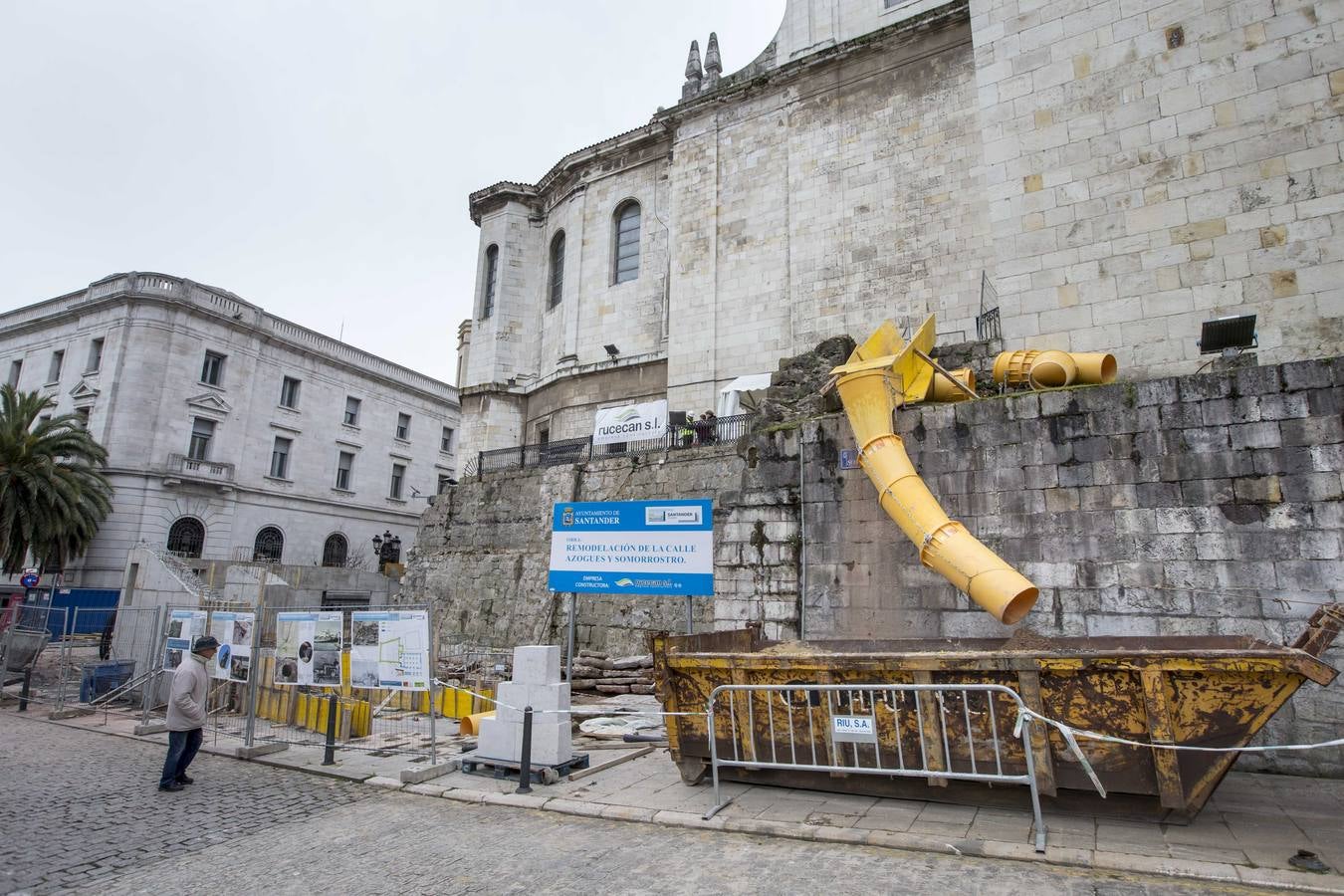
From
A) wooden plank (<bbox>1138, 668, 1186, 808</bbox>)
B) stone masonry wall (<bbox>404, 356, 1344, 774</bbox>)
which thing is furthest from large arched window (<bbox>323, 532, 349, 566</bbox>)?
wooden plank (<bbox>1138, 668, 1186, 808</bbox>)

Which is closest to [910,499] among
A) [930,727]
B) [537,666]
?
[930,727]

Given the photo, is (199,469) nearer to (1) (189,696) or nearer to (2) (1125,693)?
(1) (189,696)

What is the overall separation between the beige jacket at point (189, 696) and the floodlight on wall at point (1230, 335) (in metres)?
12.7

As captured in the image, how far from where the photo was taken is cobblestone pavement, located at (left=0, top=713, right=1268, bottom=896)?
4.47 metres

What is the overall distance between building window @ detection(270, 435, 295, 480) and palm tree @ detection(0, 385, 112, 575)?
938cm

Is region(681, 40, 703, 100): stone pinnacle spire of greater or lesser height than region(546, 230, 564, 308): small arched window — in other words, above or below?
above

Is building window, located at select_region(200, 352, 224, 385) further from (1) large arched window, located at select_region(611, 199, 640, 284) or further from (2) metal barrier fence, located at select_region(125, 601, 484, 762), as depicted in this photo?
(2) metal barrier fence, located at select_region(125, 601, 484, 762)

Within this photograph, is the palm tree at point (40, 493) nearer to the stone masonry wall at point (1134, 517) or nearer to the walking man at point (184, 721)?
the walking man at point (184, 721)

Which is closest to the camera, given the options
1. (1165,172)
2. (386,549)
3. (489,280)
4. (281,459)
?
(1165,172)

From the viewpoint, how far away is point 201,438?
30.3 metres

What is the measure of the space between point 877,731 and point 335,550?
3523 centimetres

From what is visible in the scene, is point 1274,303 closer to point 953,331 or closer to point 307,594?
point 953,331

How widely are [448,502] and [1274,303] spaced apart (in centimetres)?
1944

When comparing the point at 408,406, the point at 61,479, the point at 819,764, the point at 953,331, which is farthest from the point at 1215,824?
the point at 408,406
